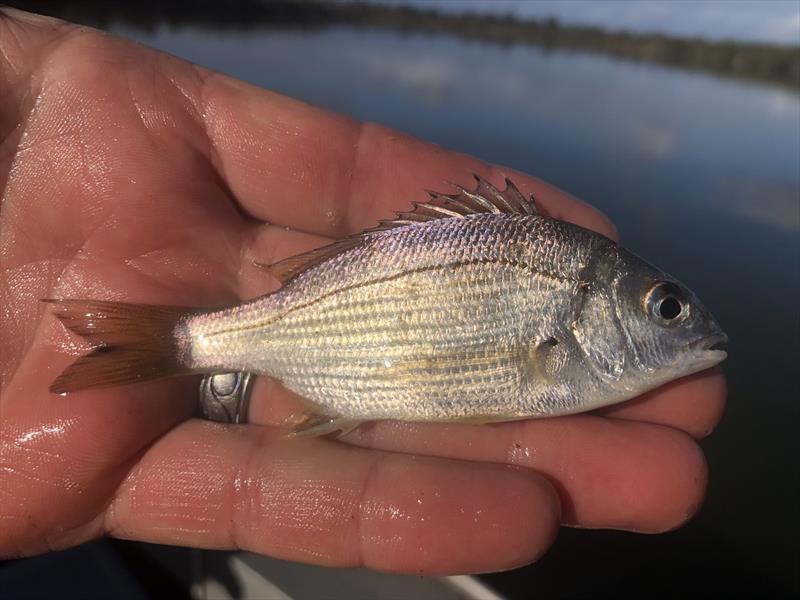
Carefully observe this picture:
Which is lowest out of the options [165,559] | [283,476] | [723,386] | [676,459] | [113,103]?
[165,559]

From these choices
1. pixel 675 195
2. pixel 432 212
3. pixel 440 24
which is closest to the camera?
pixel 432 212

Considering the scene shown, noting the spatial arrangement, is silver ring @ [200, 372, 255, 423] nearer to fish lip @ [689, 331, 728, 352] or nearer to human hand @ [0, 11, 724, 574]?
human hand @ [0, 11, 724, 574]

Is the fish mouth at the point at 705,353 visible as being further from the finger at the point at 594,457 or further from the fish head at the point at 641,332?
the finger at the point at 594,457

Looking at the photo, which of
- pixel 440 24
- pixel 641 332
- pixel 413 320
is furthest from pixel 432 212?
pixel 440 24

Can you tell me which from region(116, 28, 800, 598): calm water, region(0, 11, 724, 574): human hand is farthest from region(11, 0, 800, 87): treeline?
region(0, 11, 724, 574): human hand

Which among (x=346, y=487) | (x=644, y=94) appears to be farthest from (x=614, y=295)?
(x=644, y=94)

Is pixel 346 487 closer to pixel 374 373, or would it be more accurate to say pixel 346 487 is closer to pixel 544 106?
pixel 374 373

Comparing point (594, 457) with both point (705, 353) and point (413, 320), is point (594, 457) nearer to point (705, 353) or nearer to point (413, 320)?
point (705, 353)
